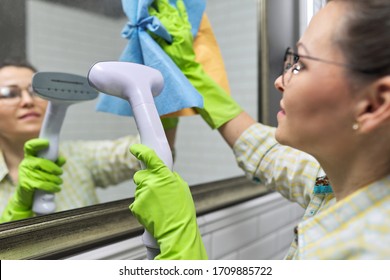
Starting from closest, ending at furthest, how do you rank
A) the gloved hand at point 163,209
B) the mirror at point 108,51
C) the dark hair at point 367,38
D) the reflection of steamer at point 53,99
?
the dark hair at point 367,38 < the gloved hand at point 163,209 < the reflection of steamer at point 53,99 < the mirror at point 108,51

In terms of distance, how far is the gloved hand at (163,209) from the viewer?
517 millimetres

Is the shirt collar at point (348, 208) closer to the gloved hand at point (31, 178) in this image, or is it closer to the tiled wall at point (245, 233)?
the tiled wall at point (245, 233)

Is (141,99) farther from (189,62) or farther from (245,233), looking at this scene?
(245,233)

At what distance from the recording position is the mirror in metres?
0.82

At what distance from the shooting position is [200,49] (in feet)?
2.75

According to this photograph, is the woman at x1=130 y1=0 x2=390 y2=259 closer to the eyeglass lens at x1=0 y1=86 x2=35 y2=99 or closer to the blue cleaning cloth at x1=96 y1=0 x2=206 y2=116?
the blue cleaning cloth at x1=96 y1=0 x2=206 y2=116

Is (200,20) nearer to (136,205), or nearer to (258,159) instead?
(258,159)

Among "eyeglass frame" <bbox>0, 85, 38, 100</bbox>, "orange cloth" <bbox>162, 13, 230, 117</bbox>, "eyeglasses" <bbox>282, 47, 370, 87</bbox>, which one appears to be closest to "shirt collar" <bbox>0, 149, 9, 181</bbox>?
"eyeglass frame" <bbox>0, 85, 38, 100</bbox>

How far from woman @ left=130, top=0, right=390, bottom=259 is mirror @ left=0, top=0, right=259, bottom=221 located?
28cm

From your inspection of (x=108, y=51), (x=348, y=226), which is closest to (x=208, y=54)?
(x=108, y=51)

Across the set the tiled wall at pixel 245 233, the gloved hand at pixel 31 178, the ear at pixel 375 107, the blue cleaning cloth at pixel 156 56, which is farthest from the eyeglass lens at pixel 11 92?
the ear at pixel 375 107

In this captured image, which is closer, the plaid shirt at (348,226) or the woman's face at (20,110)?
the plaid shirt at (348,226)
